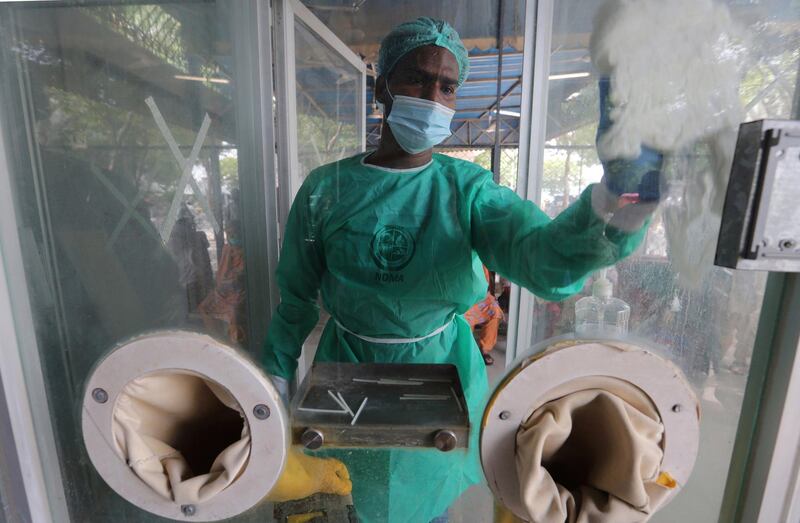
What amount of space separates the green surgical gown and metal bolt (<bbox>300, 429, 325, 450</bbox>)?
0.12 meters

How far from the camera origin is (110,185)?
0.65m

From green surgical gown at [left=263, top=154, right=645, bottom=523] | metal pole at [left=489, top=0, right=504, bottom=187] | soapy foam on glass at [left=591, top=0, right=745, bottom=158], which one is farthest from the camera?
metal pole at [left=489, top=0, right=504, bottom=187]

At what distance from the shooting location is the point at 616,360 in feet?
1.22

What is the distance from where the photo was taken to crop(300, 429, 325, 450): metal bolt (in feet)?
1.35

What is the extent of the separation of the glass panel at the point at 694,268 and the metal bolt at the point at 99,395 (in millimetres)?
523

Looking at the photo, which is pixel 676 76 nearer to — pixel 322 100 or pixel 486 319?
pixel 486 319

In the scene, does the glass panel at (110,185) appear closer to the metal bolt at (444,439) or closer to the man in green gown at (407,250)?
the man in green gown at (407,250)

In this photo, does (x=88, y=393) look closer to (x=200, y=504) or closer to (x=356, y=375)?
(x=200, y=504)

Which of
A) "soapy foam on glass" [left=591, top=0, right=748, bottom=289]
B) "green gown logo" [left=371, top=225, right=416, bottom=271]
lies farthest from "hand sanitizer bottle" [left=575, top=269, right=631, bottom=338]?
"green gown logo" [left=371, top=225, right=416, bottom=271]

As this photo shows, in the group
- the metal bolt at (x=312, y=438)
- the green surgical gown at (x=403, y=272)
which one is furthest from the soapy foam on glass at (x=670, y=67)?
the metal bolt at (x=312, y=438)

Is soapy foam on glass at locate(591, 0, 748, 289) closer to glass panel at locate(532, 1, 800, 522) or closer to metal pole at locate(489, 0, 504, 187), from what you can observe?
glass panel at locate(532, 1, 800, 522)

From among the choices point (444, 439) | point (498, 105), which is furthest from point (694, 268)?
point (498, 105)

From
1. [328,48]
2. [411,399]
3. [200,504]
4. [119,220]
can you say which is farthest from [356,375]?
[328,48]

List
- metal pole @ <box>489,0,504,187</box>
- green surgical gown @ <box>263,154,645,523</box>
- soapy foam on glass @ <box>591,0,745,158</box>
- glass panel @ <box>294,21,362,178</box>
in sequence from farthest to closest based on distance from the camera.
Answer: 1. glass panel @ <box>294,21,362,178</box>
2. metal pole @ <box>489,0,504,187</box>
3. green surgical gown @ <box>263,154,645,523</box>
4. soapy foam on glass @ <box>591,0,745,158</box>
